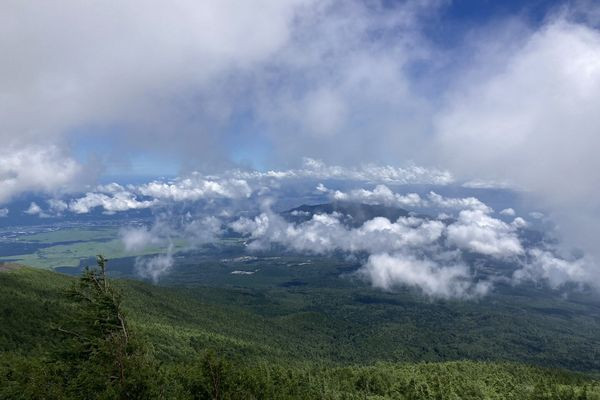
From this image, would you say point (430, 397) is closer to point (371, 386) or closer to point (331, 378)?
point (371, 386)

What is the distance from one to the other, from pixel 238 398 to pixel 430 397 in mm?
119869

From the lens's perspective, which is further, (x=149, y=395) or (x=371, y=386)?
(x=371, y=386)

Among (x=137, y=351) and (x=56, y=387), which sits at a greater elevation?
(x=137, y=351)

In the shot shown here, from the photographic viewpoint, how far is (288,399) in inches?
2488

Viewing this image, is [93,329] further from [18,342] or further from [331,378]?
[18,342]

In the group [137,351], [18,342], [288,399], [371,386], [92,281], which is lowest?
[371,386]

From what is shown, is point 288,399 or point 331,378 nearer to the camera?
point 288,399

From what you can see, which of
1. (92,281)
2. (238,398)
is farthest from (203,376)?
(92,281)

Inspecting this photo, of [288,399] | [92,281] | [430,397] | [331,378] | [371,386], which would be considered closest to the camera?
[92,281]

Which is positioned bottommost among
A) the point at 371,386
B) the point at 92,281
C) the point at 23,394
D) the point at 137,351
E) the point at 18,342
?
the point at 371,386

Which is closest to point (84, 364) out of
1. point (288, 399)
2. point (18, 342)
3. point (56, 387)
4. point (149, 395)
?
point (56, 387)

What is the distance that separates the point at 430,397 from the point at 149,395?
132574 millimetres

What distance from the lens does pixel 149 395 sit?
1407 inches

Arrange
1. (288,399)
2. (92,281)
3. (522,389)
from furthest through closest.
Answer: (522,389) < (288,399) < (92,281)
